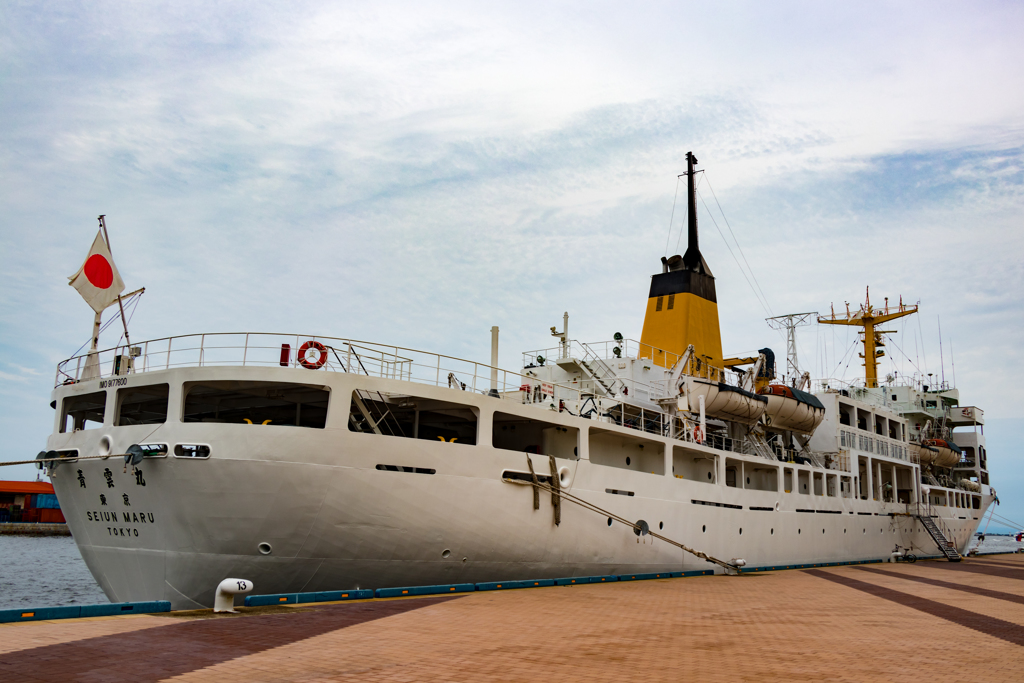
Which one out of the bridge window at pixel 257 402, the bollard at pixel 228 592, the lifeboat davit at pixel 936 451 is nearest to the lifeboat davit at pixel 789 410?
the lifeboat davit at pixel 936 451

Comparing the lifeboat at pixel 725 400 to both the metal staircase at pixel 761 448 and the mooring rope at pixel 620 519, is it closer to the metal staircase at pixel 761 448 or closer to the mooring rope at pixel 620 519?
the metal staircase at pixel 761 448

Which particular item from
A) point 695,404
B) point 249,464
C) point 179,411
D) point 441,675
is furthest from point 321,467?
point 695,404

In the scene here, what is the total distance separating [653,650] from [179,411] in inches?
379

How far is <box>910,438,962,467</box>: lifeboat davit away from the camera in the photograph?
40.4m

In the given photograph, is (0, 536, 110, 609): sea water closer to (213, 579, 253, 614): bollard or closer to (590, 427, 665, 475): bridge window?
(213, 579, 253, 614): bollard

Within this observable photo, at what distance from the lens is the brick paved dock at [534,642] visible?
7.88 m

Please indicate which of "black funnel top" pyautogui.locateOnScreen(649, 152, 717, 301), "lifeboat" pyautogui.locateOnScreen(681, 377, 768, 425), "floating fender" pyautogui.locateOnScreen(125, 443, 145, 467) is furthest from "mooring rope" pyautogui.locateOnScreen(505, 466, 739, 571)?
"black funnel top" pyautogui.locateOnScreen(649, 152, 717, 301)

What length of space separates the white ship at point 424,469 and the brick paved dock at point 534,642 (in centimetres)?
171

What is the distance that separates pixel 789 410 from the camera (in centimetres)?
2784

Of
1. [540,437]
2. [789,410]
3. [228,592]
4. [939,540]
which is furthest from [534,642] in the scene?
[939,540]

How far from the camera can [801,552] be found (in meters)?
28.0

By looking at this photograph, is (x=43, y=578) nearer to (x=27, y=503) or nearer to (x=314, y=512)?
(x=314, y=512)

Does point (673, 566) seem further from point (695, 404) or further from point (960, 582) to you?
point (960, 582)

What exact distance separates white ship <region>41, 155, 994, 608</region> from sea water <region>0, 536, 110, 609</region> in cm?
635
